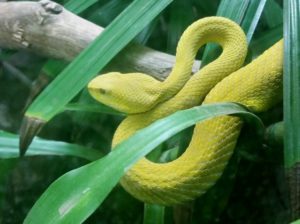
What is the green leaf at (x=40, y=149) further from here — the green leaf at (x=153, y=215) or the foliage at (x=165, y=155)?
the green leaf at (x=153, y=215)

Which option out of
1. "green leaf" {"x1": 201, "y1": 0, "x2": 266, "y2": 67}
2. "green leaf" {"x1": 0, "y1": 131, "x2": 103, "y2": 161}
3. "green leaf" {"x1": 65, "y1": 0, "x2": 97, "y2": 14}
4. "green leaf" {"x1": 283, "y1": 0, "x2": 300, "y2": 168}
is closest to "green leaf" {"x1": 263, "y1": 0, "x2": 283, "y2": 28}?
"green leaf" {"x1": 201, "y1": 0, "x2": 266, "y2": 67}

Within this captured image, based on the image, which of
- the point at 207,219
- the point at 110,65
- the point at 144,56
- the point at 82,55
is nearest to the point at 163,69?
the point at 144,56

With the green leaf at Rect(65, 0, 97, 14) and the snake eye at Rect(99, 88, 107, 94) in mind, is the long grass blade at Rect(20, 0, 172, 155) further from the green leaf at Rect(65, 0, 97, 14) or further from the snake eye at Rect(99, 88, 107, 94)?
the green leaf at Rect(65, 0, 97, 14)

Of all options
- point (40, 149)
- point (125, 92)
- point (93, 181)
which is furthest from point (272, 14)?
point (93, 181)

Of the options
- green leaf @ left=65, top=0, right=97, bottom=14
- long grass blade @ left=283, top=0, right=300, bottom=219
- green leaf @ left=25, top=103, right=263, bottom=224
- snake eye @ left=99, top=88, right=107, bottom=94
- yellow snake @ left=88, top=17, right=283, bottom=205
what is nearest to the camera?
green leaf @ left=25, top=103, right=263, bottom=224

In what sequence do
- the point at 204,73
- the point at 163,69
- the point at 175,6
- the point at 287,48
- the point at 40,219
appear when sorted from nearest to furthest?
the point at 40,219 < the point at 287,48 < the point at 204,73 < the point at 163,69 < the point at 175,6

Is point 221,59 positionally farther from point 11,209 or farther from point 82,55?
point 11,209
